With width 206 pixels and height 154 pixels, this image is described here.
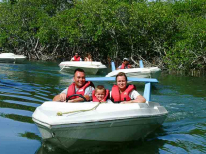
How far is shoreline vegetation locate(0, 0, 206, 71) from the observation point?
21.7m

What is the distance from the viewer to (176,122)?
26.6ft

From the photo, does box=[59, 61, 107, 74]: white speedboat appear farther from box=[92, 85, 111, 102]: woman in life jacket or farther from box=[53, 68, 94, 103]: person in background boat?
box=[92, 85, 111, 102]: woman in life jacket

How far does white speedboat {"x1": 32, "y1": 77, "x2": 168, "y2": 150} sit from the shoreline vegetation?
609 inches

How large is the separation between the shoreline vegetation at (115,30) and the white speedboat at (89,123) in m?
15.5

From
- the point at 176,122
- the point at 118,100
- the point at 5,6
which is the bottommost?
the point at 176,122

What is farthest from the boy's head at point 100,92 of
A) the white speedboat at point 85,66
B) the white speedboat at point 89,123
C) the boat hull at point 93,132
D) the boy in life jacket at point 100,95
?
A: the white speedboat at point 85,66

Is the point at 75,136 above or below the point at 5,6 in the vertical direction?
below

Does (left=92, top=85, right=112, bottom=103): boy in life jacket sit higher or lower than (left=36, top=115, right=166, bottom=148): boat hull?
higher

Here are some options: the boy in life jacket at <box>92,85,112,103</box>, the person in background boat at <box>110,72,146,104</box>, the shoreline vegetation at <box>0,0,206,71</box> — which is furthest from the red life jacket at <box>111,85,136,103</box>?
the shoreline vegetation at <box>0,0,206,71</box>

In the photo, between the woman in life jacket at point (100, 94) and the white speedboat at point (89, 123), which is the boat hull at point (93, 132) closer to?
the white speedboat at point (89, 123)

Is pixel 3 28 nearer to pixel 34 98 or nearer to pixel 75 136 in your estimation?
pixel 34 98

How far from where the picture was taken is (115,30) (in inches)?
1072

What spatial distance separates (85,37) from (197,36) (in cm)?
1159

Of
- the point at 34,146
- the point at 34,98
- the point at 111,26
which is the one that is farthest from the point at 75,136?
the point at 111,26
